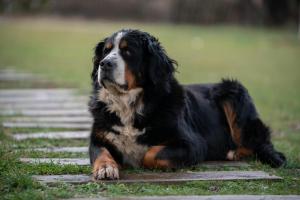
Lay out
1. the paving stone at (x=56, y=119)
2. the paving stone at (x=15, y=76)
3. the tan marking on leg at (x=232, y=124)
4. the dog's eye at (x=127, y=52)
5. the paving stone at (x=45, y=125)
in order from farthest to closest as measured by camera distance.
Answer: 1. the paving stone at (x=15, y=76)
2. the paving stone at (x=56, y=119)
3. the paving stone at (x=45, y=125)
4. the tan marking on leg at (x=232, y=124)
5. the dog's eye at (x=127, y=52)

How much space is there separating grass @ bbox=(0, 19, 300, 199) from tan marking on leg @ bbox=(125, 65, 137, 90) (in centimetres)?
94

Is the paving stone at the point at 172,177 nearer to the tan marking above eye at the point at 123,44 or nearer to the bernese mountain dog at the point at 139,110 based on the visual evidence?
the bernese mountain dog at the point at 139,110

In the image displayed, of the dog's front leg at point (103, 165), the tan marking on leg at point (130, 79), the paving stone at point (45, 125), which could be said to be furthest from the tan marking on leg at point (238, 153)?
the paving stone at point (45, 125)

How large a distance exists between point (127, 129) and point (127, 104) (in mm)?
251

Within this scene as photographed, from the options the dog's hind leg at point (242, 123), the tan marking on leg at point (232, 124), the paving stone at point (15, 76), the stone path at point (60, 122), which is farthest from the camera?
the paving stone at point (15, 76)

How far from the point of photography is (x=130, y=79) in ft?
20.9

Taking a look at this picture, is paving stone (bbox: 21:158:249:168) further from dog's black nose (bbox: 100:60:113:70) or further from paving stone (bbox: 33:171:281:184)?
dog's black nose (bbox: 100:60:113:70)

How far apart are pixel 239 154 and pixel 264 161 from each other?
36cm

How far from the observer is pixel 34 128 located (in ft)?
29.6

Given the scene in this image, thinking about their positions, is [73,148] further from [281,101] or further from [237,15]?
[237,15]

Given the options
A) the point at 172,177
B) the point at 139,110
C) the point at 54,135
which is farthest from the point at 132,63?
the point at 54,135

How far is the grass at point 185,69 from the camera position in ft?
17.8

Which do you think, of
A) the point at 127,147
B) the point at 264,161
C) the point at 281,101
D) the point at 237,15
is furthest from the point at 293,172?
the point at 237,15

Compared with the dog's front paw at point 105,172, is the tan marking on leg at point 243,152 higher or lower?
higher
